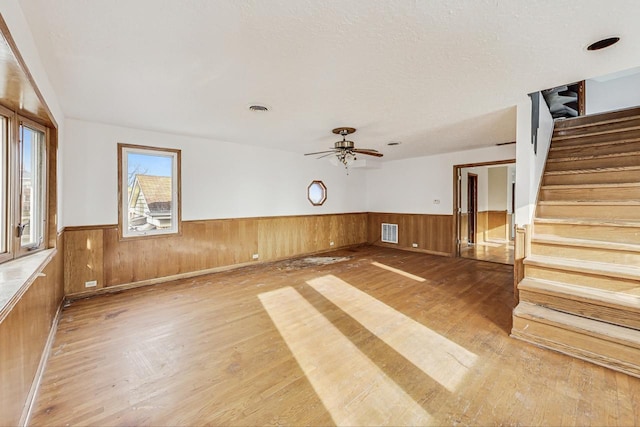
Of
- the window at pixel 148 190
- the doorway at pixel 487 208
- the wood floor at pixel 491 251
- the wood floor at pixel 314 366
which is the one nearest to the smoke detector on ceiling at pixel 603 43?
the wood floor at pixel 314 366

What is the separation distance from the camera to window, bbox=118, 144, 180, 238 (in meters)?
4.00

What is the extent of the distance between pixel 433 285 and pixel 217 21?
3.91 metres

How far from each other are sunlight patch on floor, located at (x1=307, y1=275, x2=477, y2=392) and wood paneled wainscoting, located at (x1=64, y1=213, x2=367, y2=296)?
220cm

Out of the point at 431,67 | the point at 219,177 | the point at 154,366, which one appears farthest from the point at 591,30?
the point at 219,177

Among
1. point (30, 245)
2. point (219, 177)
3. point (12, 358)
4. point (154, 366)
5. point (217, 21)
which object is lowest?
point (154, 366)

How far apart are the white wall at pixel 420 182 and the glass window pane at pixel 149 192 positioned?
16.1ft

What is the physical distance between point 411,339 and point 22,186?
3394mm

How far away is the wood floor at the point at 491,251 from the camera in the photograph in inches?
222

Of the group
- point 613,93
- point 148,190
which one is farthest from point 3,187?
point 613,93

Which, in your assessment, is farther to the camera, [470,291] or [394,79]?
[470,291]

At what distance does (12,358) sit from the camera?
1.44m

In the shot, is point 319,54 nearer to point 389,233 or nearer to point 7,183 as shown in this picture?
point 7,183


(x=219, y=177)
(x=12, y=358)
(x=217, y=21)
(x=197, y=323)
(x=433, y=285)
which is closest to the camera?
(x=12, y=358)

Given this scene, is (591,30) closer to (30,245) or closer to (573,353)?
(573,353)
